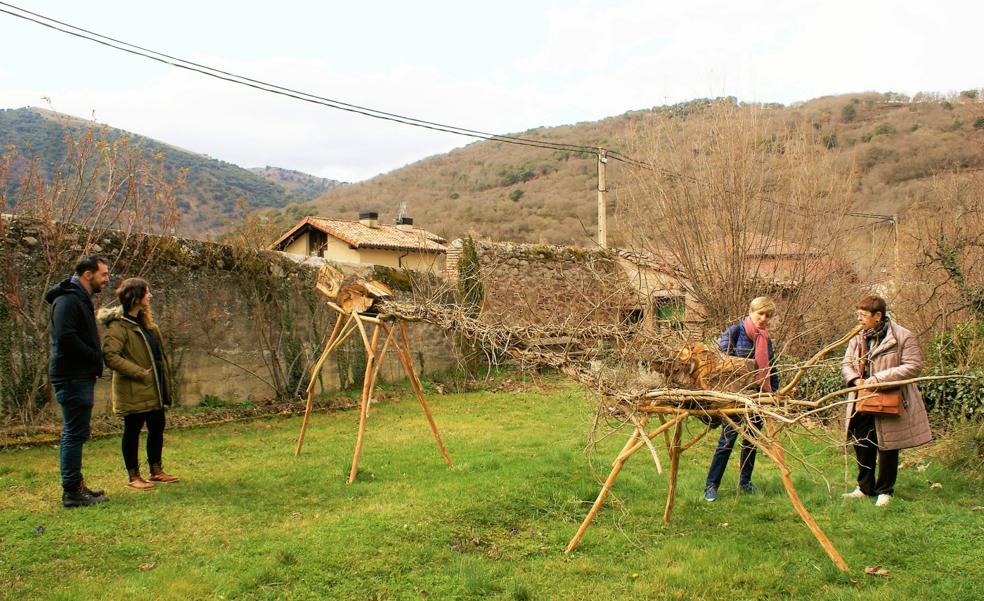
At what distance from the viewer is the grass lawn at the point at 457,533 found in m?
3.96

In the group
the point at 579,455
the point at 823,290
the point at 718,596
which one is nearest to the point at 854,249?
the point at 823,290

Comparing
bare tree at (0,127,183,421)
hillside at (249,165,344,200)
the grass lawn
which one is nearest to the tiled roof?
bare tree at (0,127,183,421)

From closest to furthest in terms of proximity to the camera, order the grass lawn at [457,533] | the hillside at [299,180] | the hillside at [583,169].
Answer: the grass lawn at [457,533], the hillside at [583,169], the hillside at [299,180]

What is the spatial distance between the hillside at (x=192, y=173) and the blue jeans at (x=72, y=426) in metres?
4.07

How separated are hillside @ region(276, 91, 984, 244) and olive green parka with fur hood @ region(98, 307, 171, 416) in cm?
495

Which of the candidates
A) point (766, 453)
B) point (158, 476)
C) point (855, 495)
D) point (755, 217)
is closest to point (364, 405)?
point (158, 476)

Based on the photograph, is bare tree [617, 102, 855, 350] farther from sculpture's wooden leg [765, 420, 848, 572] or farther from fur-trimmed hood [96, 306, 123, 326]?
fur-trimmed hood [96, 306, 123, 326]

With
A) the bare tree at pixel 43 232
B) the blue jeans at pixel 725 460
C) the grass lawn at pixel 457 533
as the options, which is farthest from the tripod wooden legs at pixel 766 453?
the bare tree at pixel 43 232

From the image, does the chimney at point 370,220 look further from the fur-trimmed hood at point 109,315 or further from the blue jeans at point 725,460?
the blue jeans at point 725,460

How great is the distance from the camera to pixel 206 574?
157 inches

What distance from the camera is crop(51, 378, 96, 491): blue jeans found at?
5.02 m

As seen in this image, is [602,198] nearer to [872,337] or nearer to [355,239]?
[355,239]

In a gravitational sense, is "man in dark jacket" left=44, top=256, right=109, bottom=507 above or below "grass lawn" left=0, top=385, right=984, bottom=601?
above

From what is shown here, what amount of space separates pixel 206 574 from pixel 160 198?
247 inches
